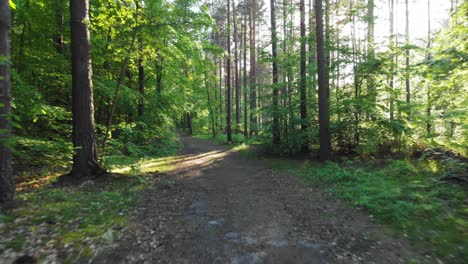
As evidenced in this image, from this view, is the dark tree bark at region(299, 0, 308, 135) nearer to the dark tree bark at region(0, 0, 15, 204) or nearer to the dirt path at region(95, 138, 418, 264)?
the dirt path at region(95, 138, 418, 264)

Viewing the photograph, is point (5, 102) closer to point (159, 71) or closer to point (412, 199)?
point (412, 199)

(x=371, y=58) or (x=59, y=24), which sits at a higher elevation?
(x=59, y=24)

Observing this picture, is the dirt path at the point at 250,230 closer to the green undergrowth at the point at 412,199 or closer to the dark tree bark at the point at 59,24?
the green undergrowth at the point at 412,199

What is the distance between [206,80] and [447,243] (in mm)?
27919

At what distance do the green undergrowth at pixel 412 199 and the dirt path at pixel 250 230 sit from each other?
40 centimetres

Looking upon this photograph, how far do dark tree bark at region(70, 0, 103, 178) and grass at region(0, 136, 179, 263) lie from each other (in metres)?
0.83

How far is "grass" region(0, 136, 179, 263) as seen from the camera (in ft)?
11.6

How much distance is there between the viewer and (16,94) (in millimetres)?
6613

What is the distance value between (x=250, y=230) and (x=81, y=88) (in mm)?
5875

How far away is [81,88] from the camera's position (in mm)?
6703

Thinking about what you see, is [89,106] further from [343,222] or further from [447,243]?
[447,243]

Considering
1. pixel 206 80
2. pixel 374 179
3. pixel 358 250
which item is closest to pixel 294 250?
pixel 358 250

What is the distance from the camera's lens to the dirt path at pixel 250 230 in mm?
3562

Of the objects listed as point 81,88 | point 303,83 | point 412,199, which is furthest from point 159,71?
point 412,199
